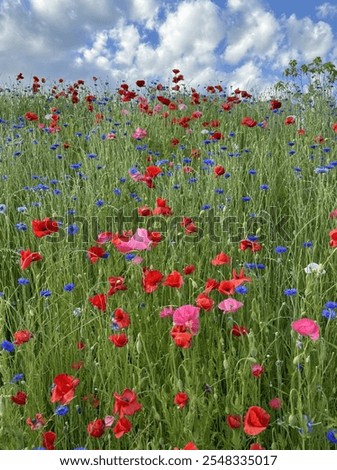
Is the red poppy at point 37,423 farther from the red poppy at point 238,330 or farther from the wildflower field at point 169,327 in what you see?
the red poppy at point 238,330

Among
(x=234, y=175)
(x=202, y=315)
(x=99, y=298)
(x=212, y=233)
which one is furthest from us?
(x=234, y=175)

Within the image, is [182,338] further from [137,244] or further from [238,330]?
[137,244]

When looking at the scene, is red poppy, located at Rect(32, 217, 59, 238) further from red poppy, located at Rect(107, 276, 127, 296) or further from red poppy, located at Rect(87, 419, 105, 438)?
red poppy, located at Rect(87, 419, 105, 438)

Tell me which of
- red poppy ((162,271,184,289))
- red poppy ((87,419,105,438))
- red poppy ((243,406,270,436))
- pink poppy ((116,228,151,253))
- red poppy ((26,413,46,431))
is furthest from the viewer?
pink poppy ((116,228,151,253))

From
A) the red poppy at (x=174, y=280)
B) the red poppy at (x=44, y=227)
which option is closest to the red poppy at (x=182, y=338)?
the red poppy at (x=174, y=280)

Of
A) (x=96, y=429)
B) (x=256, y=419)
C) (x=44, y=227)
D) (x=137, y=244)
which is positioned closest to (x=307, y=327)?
(x=256, y=419)

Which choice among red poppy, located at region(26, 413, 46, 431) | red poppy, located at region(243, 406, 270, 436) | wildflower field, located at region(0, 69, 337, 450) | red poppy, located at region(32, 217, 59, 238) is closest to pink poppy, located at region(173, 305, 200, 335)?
wildflower field, located at region(0, 69, 337, 450)

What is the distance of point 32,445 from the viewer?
172cm

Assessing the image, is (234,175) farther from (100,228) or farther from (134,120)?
(134,120)

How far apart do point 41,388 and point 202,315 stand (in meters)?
0.68

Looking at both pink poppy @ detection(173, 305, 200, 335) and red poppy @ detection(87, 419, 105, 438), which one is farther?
pink poppy @ detection(173, 305, 200, 335)

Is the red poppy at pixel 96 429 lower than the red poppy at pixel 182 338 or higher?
lower

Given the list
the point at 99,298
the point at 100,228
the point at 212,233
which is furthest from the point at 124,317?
the point at 100,228
